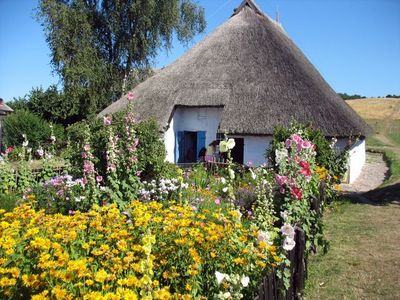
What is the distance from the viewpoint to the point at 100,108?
2248cm

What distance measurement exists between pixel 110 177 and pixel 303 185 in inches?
104

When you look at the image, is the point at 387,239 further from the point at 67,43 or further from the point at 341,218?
the point at 67,43

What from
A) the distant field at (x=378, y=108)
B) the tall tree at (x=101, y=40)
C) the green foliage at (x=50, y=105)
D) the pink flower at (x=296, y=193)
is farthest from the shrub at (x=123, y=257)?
the distant field at (x=378, y=108)

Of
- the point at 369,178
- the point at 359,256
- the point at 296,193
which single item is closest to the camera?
the point at 296,193

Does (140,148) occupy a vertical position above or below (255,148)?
above

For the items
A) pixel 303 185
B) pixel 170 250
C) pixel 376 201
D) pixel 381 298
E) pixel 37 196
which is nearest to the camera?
pixel 170 250

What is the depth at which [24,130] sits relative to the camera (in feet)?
68.0

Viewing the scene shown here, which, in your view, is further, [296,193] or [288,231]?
[296,193]

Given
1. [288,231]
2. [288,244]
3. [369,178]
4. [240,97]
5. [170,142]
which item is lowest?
[369,178]

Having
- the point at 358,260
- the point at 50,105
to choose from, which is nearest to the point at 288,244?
the point at 358,260

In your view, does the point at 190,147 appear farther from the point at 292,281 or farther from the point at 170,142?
the point at 292,281

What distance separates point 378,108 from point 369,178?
53.1 m

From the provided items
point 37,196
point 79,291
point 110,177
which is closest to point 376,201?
point 110,177

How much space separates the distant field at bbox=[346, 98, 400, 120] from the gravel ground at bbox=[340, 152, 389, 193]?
40122 mm
